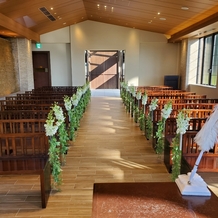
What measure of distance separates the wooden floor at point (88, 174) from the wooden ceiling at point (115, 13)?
13.3 feet

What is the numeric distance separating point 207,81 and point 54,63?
8064 mm

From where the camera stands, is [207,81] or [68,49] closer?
[207,81]

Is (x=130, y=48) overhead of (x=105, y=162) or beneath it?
overhead

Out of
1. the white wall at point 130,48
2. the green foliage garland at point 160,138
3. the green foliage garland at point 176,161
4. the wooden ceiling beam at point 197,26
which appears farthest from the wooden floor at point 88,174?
the white wall at point 130,48

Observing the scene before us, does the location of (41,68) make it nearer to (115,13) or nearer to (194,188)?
(115,13)

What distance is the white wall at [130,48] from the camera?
12180 millimetres

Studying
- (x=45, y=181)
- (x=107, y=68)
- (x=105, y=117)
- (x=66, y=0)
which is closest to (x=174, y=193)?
(x=45, y=181)

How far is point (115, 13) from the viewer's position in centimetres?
955

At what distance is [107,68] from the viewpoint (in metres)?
16.0

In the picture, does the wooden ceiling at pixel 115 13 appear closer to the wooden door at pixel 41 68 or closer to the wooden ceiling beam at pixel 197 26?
the wooden ceiling beam at pixel 197 26

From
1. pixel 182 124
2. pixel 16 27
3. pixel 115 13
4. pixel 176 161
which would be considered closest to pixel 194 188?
pixel 176 161

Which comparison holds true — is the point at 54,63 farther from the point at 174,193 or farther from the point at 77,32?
the point at 174,193

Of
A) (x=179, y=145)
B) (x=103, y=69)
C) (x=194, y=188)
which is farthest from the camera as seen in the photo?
(x=103, y=69)

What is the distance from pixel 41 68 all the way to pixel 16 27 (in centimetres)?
516
